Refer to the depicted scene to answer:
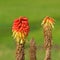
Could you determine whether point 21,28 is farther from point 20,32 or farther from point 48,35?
point 48,35

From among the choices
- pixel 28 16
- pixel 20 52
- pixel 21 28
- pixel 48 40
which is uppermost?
pixel 28 16

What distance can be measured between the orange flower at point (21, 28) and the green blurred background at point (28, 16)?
7.86m

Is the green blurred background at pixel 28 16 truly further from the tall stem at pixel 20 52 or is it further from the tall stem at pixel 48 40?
the tall stem at pixel 20 52

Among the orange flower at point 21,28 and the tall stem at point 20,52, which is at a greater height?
the orange flower at point 21,28

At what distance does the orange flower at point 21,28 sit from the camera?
8466 millimetres

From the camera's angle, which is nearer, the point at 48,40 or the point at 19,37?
the point at 19,37

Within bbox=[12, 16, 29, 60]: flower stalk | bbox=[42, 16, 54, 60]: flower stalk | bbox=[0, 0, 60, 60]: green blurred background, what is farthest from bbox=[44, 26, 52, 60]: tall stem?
bbox=[0, 0, 60, 60]: green blurred background

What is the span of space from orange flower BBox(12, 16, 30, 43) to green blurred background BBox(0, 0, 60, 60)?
7.86 m

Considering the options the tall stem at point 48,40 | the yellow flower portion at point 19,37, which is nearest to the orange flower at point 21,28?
the yellow flower portion at point 19,37

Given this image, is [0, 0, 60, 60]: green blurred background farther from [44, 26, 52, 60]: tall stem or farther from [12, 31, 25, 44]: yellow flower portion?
[12, 31, 25, 44]: yellow flower portion

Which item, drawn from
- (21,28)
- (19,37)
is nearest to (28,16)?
(19,37)

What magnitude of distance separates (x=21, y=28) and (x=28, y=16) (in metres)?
16.5

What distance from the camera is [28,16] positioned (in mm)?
25047

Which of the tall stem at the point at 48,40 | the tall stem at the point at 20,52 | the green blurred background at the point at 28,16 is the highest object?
the green blurred background at the point at 28,16
